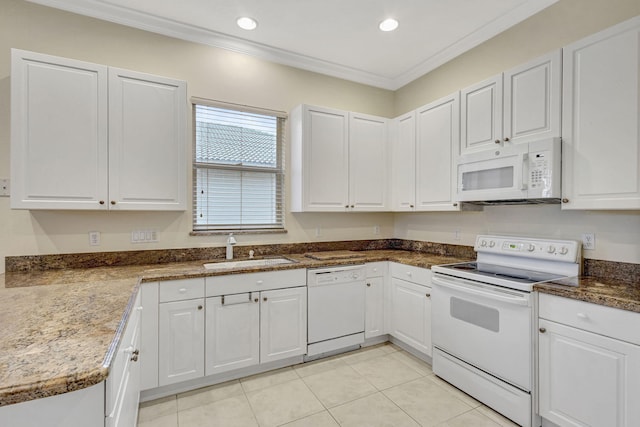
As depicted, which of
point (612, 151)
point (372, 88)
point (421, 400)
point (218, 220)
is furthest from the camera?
point (372, 88)

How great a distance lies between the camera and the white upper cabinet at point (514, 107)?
211 centimetres

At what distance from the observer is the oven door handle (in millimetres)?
1925

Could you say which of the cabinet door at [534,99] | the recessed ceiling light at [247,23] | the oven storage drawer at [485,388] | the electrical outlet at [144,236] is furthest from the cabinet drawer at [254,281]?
the recessed ceiling light at [247,23]

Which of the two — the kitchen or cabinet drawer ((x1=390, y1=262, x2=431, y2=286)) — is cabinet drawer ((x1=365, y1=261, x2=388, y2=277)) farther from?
the kitchen

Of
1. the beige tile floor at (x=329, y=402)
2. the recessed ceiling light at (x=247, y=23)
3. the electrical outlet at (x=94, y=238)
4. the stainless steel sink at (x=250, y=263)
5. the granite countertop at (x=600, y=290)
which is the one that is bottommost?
the beige tile floor at (x=329, y=402)

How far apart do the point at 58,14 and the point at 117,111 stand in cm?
96

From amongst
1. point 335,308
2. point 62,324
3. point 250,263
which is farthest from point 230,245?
point 62,324

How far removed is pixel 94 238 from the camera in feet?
8.19

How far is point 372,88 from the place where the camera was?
382cm

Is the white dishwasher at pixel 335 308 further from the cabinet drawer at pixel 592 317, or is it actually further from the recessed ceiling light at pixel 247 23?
the recessed ceiling light at pixel 247 23

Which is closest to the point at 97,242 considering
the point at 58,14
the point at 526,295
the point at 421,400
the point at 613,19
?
the point at 58,14

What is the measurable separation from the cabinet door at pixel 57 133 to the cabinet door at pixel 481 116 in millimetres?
2825

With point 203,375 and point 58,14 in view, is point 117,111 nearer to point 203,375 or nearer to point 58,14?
point 58,14

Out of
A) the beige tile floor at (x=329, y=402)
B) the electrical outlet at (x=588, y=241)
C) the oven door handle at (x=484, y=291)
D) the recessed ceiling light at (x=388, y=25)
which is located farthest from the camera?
the recessed ceiling light at (x=388, y=25)
